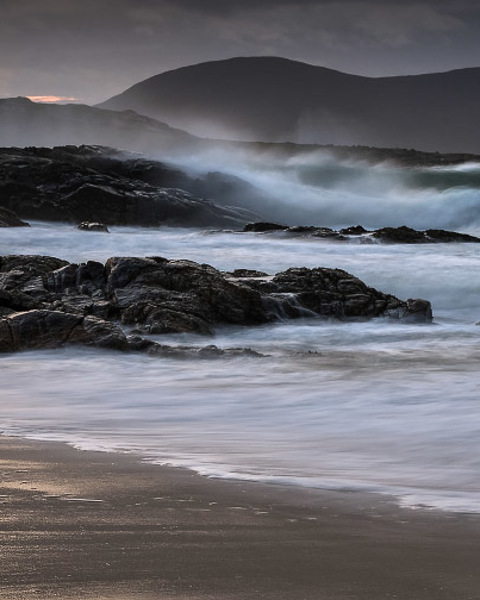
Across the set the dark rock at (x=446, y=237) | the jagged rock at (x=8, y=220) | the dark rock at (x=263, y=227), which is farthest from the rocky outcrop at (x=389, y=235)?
the jagged rock at (x=8, y=220)

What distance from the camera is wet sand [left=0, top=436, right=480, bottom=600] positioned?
8.74 feet

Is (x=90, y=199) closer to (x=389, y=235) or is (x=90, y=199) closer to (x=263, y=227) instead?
(x=263, y=227)

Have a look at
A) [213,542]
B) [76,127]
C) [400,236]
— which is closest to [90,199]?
[400,236]

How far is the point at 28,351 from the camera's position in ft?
31.0

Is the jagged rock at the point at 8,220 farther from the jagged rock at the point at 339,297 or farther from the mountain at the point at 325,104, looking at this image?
the mountain at the point at 325,104

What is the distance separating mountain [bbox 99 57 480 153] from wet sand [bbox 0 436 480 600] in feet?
288

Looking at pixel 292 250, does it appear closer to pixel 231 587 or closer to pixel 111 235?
pixel 111 235

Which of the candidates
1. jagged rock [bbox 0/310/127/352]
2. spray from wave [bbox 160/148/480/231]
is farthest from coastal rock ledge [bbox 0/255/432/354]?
spray from wave [bbox 160/148/480/231]

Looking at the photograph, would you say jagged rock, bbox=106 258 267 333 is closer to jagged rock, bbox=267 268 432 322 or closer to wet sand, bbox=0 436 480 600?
jagged rock, bbox=267 268 432 322

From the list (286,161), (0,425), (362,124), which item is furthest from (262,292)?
(362,124)

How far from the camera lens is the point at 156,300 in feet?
37.0

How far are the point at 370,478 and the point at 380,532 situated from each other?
101 cm

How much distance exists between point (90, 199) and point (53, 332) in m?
17.5

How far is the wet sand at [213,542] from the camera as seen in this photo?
2664 mm
